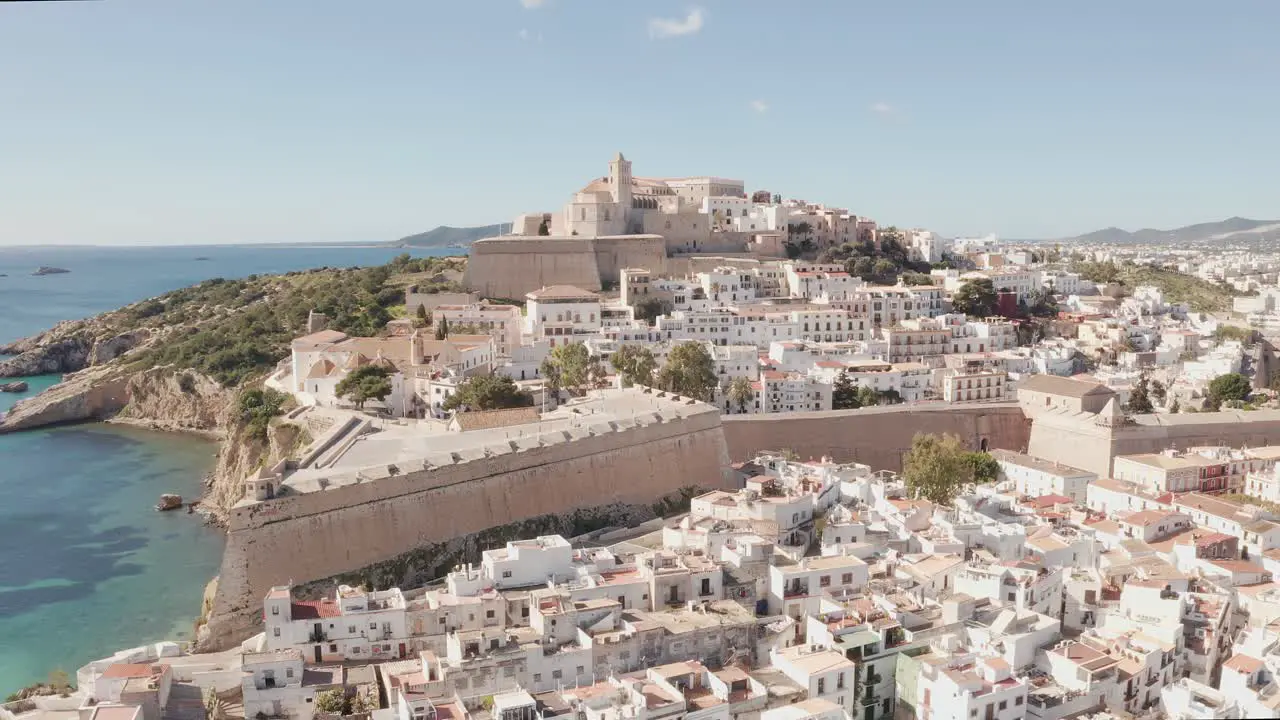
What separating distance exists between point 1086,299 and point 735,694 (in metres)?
29.9

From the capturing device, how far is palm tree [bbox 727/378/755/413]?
891 inches

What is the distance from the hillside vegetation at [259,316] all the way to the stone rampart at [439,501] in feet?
45.7

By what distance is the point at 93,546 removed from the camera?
65.5 feet

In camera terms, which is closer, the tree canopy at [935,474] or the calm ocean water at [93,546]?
the calm ocean water at [93,546]

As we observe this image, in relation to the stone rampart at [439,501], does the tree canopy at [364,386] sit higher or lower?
higher

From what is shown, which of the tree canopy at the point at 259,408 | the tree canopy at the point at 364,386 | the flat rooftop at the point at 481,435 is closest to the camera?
the flat rooftop at the point at 481,435

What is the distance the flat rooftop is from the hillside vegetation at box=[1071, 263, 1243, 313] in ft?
94.3

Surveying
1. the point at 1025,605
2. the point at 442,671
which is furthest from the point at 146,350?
the point at 1025,605

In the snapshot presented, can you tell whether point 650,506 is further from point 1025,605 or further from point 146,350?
point 146,350

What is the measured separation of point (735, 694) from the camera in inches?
398

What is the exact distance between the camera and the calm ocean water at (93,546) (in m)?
15.7

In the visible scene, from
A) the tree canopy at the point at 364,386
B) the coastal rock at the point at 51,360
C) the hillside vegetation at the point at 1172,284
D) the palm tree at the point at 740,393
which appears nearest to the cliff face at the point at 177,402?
the tree canopy at the point at 364,386

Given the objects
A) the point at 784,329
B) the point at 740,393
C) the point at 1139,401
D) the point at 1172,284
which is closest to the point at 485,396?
the point at 740,393

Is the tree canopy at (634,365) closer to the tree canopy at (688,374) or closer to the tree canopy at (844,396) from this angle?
the tree canopy at (688,374)
